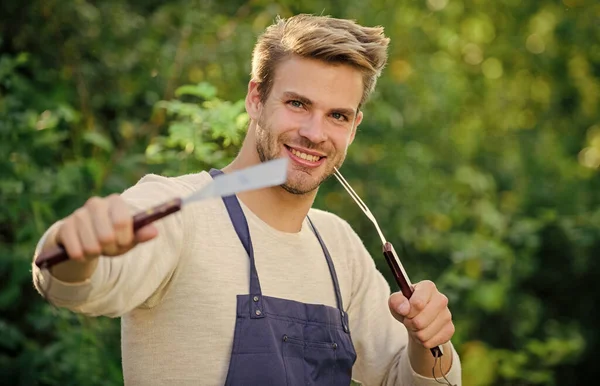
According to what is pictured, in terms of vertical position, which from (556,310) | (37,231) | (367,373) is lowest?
(556,310)

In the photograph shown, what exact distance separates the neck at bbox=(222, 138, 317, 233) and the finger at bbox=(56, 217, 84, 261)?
2.92 ft

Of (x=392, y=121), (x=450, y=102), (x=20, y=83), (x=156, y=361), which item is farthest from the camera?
(x=450, y=102)

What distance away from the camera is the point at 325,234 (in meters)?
2.65

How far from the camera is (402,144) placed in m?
5.14

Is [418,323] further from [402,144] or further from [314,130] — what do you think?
[402,144]

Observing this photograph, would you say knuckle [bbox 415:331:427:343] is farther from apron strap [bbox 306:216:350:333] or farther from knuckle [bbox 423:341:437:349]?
apron strap [bbox 306:216:350:333]

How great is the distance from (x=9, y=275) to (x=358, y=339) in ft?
6.08

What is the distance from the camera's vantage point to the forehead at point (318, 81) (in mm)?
2363

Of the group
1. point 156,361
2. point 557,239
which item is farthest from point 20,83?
point 557,239

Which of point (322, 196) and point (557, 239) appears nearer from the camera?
point (322, 196)

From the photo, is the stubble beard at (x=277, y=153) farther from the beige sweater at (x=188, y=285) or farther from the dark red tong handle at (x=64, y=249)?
the dark red tong handle at (x=64, y=249)

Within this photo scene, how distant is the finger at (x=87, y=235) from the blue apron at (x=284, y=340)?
0.72 m

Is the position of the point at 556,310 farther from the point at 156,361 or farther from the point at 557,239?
the point at 156,361

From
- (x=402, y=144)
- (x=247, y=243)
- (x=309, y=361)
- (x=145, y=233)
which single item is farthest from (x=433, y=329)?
(x=402, y=144)
